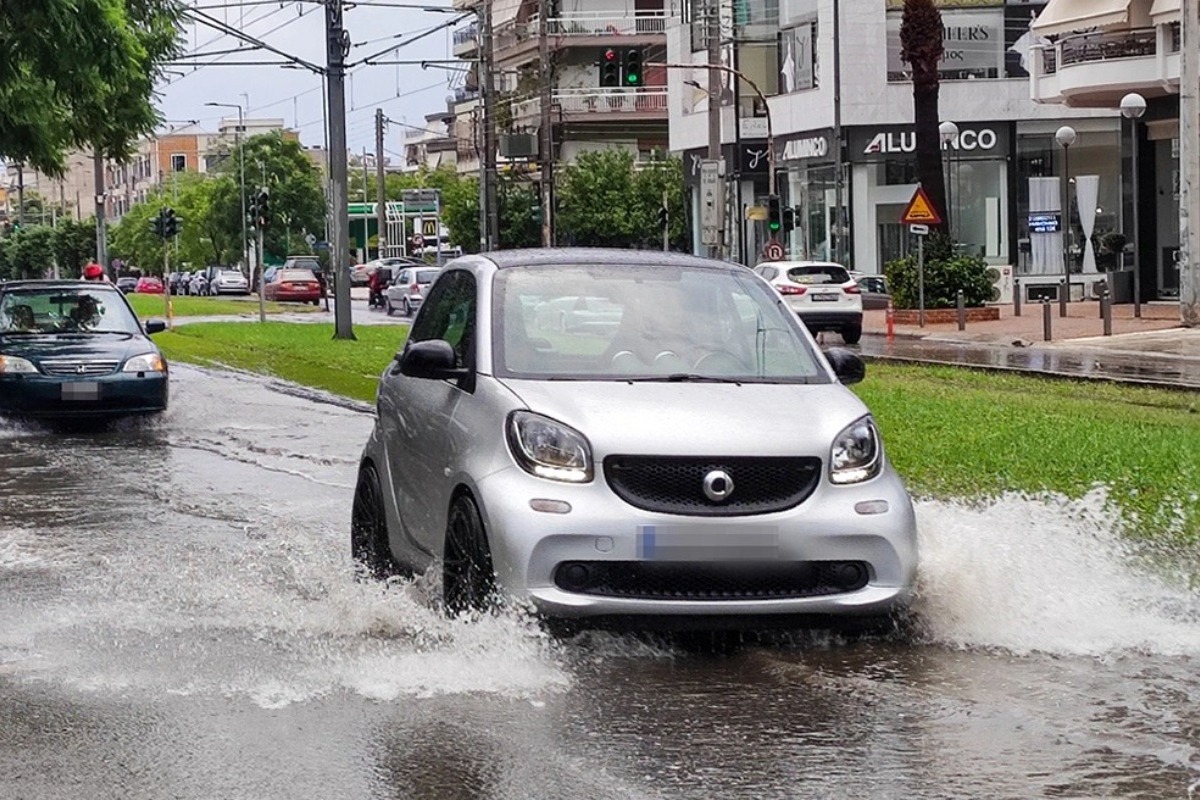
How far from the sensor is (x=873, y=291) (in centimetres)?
5638

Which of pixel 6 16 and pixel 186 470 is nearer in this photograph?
pixel 186 470

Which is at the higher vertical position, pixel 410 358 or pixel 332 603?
pixel 410 358

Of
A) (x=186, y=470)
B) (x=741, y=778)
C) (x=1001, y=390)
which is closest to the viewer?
(x=741, y=778)

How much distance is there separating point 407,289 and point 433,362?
4962 centimetres

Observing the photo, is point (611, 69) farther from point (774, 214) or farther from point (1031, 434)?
point (1031, 434)

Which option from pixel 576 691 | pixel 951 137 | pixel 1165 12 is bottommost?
pixel 576 691

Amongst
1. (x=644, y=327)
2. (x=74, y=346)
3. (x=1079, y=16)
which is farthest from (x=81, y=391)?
(x=1079, y=16)

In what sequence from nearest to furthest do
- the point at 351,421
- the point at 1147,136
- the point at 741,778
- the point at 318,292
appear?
the point at 741,778
the point at 351,421
the point at 1147,136
the point at 318,292

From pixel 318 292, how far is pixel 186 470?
2233 inches

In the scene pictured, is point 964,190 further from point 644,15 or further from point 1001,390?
point 1001,390

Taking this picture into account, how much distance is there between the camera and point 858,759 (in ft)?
20.7

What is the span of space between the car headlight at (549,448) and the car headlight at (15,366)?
1249 centimetres

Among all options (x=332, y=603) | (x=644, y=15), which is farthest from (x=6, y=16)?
(x=644, y=15)

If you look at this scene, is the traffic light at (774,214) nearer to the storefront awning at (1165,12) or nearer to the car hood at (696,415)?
the storefront awning at (1165,12)
